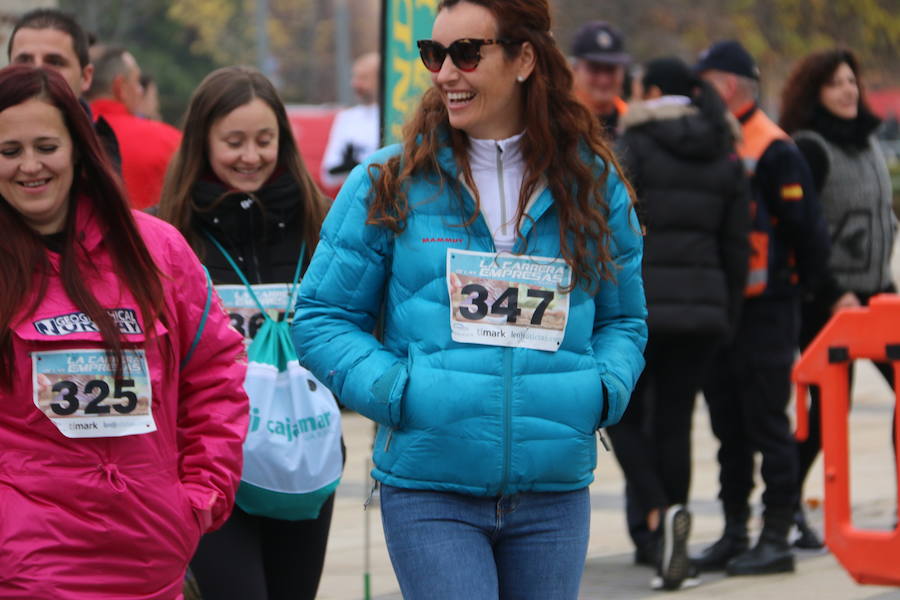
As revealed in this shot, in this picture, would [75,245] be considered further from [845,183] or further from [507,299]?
[845,183]

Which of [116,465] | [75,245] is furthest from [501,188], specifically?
[116,465]

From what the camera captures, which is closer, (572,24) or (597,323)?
(597,323)

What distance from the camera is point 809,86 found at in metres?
8.15

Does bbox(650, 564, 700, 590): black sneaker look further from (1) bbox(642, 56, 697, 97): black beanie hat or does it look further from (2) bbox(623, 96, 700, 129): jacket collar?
(1) bbox(642, 56, 697, 97): black beanie hat

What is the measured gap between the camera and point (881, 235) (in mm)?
8102

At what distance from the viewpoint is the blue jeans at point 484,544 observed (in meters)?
3.66

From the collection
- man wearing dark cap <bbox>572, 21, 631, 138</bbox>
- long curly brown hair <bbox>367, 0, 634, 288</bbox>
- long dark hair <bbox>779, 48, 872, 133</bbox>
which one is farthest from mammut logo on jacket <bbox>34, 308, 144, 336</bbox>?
man wearing dark cap <bbox>572, 21, 631, 138</bbox>

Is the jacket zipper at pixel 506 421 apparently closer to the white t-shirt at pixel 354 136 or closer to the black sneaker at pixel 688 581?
the black sneaker at pixel 688 581

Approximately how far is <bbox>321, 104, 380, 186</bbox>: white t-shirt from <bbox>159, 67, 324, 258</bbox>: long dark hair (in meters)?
6.61

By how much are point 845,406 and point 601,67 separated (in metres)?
3.81

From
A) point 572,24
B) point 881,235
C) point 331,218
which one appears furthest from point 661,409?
A: point 572,24

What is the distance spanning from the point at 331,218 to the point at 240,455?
0.58m

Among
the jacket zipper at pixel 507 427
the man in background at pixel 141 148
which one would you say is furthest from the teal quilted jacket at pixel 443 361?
the man in background at pixel 141 148

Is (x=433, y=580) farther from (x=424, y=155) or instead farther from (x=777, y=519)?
(x=777, y=519)
